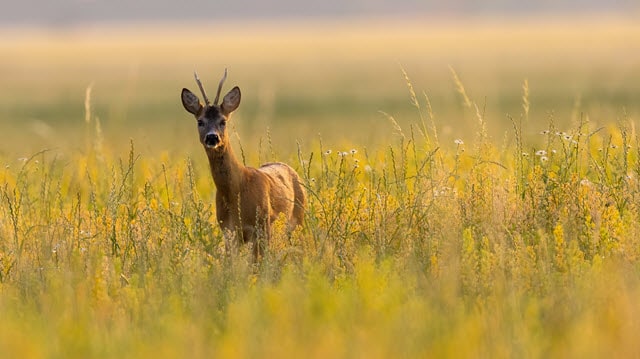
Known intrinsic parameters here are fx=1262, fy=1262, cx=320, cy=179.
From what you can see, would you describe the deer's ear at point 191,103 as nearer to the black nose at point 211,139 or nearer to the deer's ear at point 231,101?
the deer's ear at point 231,101

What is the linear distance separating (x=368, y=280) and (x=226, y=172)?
2982 mm

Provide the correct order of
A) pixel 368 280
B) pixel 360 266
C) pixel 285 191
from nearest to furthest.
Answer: pixel 368 280
pixel 360 266
pixel 285 191

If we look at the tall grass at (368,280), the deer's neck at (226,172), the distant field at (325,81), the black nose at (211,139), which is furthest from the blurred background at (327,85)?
the tall grass at (368,280)

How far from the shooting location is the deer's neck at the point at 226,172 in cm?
882

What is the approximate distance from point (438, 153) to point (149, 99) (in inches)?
1675

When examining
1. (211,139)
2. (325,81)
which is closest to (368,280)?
(211,139)

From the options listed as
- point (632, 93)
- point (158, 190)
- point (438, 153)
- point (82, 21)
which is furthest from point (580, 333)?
point (82, 21)

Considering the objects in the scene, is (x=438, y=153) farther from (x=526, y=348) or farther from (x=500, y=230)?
(x=526, y=348)

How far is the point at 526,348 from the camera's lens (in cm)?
532

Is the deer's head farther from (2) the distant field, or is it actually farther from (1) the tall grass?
(2) the distant field

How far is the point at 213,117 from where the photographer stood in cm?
905

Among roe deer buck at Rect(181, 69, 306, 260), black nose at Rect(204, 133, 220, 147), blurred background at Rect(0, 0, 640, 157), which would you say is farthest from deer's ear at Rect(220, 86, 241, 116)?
black nose at Rect(204, 133, 220, 147)

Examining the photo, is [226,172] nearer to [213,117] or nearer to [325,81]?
[213,117]

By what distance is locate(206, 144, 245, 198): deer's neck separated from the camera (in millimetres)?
8820
